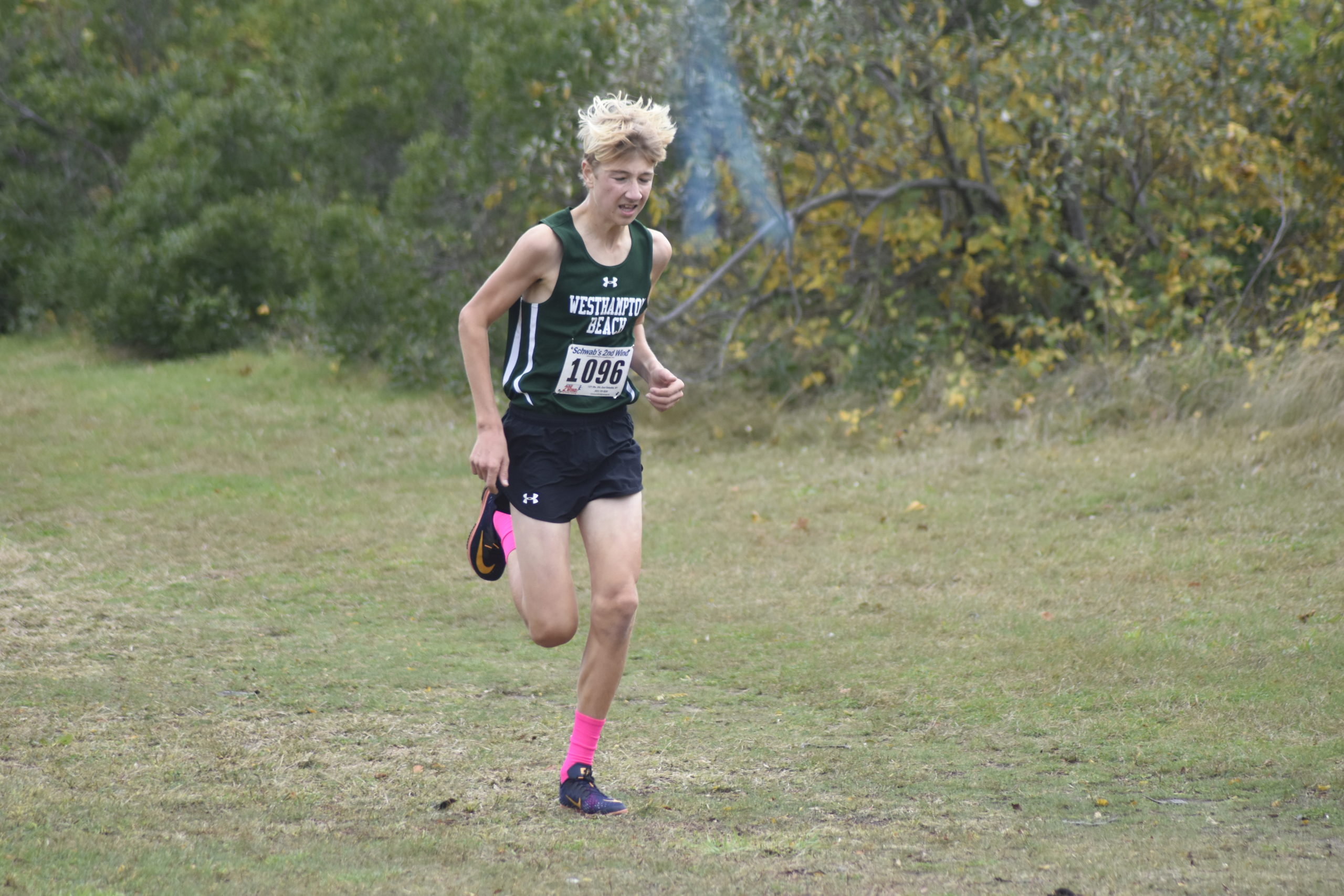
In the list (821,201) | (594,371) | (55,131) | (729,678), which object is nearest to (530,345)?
(594,371)

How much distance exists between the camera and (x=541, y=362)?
4.16 metres

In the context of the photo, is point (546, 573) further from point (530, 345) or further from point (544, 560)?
point (530, 345)

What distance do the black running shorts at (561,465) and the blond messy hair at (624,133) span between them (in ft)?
2.64

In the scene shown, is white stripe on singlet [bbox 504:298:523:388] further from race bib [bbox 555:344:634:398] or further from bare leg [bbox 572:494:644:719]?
bare leg [bbox 572:494:644:719]

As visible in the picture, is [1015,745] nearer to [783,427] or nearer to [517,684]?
[517,684]

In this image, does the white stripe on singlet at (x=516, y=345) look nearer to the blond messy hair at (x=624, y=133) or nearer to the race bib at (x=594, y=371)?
the race bib at (x=594, y=371)

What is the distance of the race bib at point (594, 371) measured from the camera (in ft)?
13.6

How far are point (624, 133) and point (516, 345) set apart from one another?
2.45 ft

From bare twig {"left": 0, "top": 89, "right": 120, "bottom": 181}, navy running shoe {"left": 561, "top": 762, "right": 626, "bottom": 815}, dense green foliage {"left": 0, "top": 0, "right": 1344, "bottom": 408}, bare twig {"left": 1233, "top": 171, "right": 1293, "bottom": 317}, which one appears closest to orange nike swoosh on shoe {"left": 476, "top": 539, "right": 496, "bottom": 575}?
navy running shoe {"left": 561, "top": 762, "right": 626, "bottom": 815}

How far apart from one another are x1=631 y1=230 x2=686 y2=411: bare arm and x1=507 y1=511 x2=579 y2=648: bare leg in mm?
524

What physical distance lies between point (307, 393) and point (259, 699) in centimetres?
825

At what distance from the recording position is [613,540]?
4.11 metres

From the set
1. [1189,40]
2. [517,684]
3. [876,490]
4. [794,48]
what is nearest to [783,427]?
→ [876,490]

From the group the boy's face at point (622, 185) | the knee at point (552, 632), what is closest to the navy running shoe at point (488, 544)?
the knee at point (552, 632)
